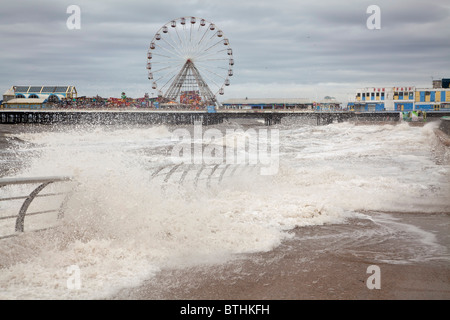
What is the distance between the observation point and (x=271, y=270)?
5801mm

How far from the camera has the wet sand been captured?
4992 millimetres

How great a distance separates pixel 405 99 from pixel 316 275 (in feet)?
325

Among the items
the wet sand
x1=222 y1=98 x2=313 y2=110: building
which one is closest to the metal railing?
the wet sand

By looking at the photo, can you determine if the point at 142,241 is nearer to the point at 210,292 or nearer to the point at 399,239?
the point at 210,292

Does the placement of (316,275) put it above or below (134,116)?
below

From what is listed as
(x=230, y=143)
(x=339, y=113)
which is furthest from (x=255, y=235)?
(x=339, y=113)

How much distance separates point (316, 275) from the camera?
5.60 metres

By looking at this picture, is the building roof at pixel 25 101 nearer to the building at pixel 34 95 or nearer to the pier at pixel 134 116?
the building at pixel 34 95

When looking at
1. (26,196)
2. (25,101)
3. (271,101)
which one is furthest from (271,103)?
(26,196)

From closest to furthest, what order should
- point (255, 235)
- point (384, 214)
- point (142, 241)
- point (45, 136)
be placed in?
1. point (142, 241)
2. point (255, 235)
3. point (384, 214)
4. point (45, 136)

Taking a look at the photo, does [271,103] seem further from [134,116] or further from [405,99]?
[134,116]

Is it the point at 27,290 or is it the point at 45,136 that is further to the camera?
the point at 45,136

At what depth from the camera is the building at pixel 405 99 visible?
95.0 m

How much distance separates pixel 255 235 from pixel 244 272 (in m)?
1.72
